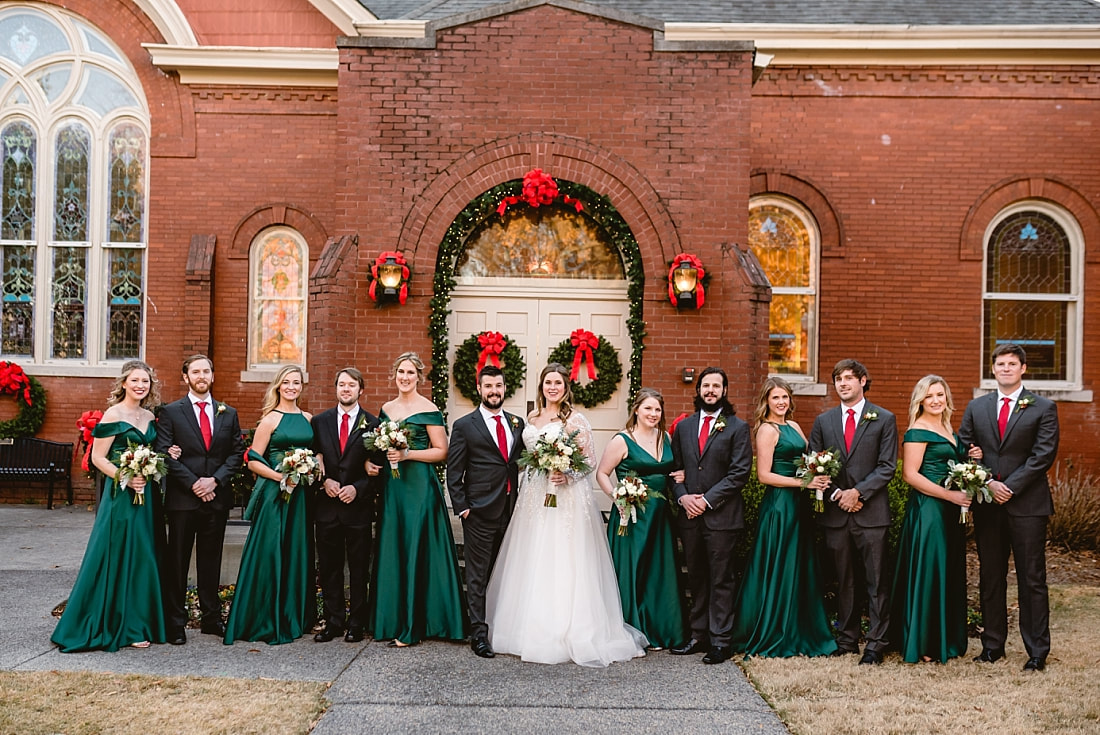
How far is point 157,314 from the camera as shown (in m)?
13.1

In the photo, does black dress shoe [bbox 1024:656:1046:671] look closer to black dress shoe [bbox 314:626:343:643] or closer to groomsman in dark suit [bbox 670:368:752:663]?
groomsman in dark suit [bbox 670:368:752:663]

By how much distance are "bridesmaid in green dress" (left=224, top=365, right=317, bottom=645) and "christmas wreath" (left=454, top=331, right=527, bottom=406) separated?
152 inches

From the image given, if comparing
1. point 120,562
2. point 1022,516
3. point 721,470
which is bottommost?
point 120,562

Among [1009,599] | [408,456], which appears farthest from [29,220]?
[1009,599]

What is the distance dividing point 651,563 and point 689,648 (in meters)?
0.64

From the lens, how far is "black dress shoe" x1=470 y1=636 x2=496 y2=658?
20.4ft

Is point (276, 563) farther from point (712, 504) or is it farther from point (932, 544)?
point (932, 544)

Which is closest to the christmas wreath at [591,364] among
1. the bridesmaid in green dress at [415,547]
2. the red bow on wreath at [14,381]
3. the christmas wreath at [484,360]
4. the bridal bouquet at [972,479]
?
the christmas wreath at [484,360]

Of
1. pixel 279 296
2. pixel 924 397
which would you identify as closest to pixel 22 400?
pixel 279 296

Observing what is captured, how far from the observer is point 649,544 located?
6.61 metres

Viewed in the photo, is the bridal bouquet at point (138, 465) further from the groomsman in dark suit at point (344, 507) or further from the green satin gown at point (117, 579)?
the groomsman in dark suit at point (344, 507)

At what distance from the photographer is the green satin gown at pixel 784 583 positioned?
20.9 ft

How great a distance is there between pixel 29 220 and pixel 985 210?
1384cm

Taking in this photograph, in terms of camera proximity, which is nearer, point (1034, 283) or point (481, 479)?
point (481, 479)
